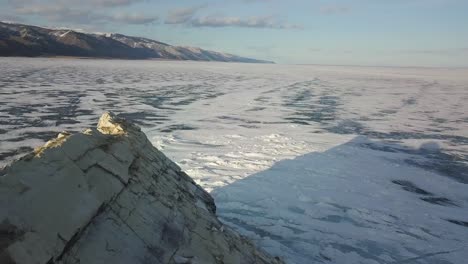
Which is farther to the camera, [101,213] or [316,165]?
[316,165]

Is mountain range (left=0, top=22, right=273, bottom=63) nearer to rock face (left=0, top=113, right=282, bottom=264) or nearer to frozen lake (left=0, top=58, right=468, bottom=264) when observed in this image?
frozen lake (left=0, top=58, right=468, bottom=264)

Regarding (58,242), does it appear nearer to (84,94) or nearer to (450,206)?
(450,206)

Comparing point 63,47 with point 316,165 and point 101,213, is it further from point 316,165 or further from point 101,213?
point 101,213

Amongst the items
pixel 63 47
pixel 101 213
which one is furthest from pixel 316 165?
pixel 63 47

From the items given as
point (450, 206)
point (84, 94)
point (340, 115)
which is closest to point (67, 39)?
point (84, 94)

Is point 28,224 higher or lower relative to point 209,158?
higher

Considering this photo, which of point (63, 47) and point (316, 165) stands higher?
point (63, 47)

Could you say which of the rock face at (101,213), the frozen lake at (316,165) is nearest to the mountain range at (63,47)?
the frozen lake at (316,165)

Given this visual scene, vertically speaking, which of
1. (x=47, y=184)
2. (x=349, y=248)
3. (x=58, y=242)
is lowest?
(x=349, y=248)

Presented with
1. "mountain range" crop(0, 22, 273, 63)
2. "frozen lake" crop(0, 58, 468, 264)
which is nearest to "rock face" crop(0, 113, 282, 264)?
"frozen lake" crop(0, 58, 468, 264)
